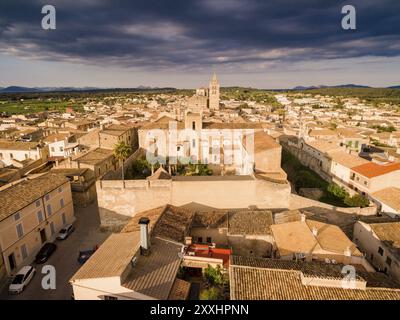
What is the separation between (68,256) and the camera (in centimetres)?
2264

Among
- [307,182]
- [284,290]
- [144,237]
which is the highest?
[144,237]

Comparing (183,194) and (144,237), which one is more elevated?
(144,237)

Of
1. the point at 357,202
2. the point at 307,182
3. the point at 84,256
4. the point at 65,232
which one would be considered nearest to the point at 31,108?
the point at 65,232

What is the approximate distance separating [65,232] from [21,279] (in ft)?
22.2

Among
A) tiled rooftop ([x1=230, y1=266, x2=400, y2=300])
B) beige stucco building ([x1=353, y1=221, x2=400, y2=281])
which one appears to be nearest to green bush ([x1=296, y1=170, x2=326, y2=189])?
beige stucco building ([x1=353, y1=221, x2=400, y2=281])

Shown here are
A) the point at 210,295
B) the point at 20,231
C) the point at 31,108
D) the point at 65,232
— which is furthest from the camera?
the point at 31,108

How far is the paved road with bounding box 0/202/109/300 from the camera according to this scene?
1831 centimetres

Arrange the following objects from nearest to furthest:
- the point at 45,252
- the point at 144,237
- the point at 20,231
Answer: the point at 144,237, the point at 20,231, the point at 45,252

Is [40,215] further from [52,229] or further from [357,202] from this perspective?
[357,202]

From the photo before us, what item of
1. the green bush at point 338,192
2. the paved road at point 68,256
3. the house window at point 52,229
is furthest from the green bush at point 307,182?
the house window at point 52,229

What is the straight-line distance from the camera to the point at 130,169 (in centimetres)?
3616

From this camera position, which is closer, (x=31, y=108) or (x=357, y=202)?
(x=357, y=202)
